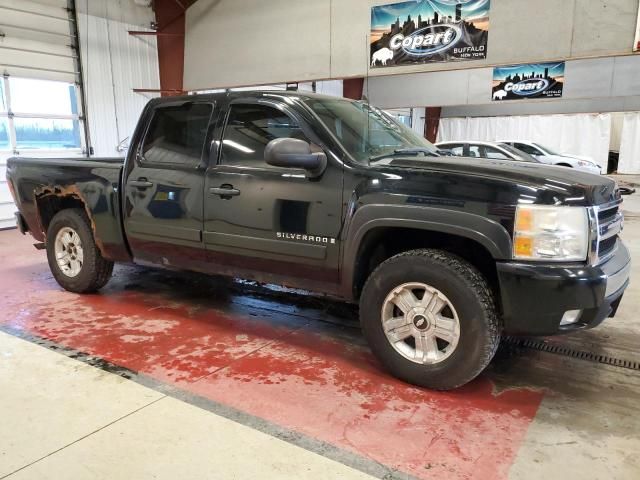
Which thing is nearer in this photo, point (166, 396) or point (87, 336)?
point (166, 396)

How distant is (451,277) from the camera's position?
2707 mm

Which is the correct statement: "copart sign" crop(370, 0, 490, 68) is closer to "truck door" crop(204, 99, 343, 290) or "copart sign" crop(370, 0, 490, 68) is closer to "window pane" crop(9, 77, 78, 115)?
"truck door" crop(204, 99, 343, 290)

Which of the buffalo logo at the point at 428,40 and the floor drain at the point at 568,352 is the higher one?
the buffalo logo at the point at 428,40

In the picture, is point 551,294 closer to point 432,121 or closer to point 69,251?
point 69,251

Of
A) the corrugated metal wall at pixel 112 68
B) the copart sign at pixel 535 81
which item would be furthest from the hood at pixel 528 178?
the copart sign at pixel 535 81

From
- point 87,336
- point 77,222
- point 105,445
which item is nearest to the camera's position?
point 105,445

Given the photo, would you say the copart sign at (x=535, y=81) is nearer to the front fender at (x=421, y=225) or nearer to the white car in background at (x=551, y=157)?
the white car in background at (x=551, y=157)

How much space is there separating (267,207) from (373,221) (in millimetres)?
804

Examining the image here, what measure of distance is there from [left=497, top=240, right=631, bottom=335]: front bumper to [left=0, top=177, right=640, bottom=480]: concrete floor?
51 cm

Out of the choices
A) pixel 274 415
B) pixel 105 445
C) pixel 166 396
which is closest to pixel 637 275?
pixel 274 415

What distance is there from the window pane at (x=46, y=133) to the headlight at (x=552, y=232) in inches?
398

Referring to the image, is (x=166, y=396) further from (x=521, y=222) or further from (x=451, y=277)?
(x=521, y=222)

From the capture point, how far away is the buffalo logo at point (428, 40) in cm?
838

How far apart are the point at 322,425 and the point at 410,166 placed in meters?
1.51
